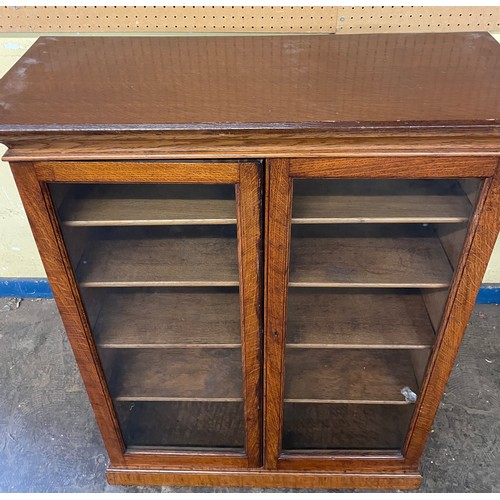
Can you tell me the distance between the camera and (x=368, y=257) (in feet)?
3.63

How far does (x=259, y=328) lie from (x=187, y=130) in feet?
1.59

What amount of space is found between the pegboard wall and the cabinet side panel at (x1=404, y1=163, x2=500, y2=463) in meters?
0.61

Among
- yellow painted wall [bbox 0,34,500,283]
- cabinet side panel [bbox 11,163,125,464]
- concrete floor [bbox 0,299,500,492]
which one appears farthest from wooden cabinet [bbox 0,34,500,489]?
yellow painted wall [bbox 0,34,500,283]

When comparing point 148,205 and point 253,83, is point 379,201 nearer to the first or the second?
point 253,83

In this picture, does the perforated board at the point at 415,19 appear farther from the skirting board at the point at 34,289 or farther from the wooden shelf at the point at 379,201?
the skirting board at the point at 34,289

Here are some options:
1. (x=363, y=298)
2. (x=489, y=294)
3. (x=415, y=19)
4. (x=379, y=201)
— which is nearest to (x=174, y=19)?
(x=415, y=19)

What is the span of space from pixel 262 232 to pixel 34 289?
1.38 metres

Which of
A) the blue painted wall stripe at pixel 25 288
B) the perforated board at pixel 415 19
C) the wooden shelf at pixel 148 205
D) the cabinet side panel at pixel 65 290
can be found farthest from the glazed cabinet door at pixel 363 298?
the blue painted wall stripe at pixel 25 288

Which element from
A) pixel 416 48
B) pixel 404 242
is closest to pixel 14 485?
pixel 404 242

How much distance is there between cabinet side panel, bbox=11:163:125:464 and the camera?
904 mm

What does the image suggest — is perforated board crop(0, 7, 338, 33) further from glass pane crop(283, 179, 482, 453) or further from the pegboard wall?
glass pane crop(283, 179, 482, 453)

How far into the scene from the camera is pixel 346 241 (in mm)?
1132

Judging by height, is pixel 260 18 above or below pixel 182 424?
above

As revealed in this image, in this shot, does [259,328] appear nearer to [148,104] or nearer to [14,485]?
[148,104]
